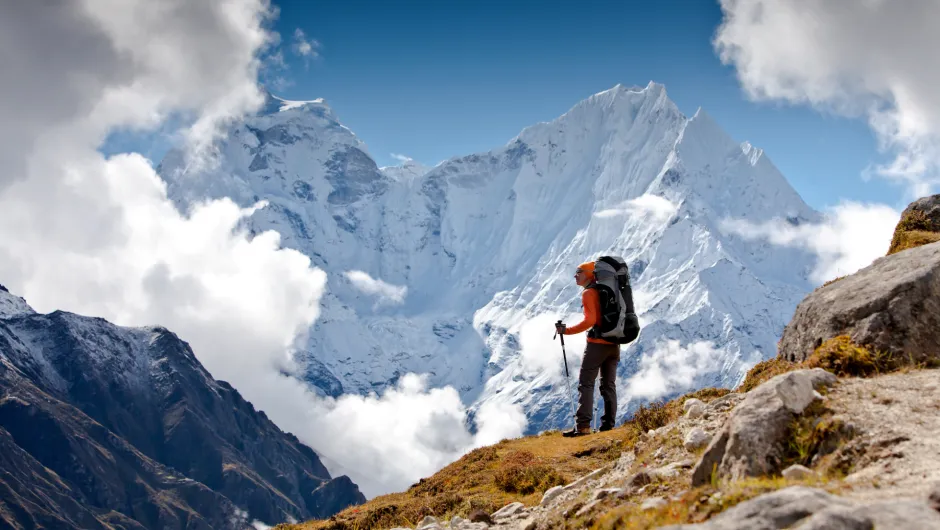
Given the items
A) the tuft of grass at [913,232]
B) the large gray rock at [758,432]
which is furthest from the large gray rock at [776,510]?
the tuft of grass at [913,232]

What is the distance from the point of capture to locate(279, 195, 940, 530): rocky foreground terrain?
6457mm

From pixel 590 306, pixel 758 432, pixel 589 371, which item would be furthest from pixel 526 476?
pixel 758 432

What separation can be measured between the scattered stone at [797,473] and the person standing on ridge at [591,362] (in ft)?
32.2

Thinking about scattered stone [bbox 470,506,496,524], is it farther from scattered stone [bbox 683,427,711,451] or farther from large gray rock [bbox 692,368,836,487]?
large gray rock [bbox 692,368,836,487]

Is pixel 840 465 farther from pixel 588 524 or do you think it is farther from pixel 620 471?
pixel 620 471

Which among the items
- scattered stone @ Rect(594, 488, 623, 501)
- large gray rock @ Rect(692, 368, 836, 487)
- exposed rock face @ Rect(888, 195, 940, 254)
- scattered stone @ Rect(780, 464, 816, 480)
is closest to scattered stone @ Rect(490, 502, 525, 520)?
scattered stone @ Rect(594, 488, 623, 501)

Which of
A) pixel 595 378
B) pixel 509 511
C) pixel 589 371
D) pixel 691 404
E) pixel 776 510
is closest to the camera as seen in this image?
pixel 776 510

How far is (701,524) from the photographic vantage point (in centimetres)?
641

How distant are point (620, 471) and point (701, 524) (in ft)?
18.6

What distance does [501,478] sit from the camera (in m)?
15.5

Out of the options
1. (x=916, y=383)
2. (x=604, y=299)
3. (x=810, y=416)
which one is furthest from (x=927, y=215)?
(x=810, y=416)

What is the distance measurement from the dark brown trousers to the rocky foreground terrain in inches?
116

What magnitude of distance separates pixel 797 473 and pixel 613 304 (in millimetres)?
10436

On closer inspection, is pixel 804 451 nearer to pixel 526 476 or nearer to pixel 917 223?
pixel 526 476
